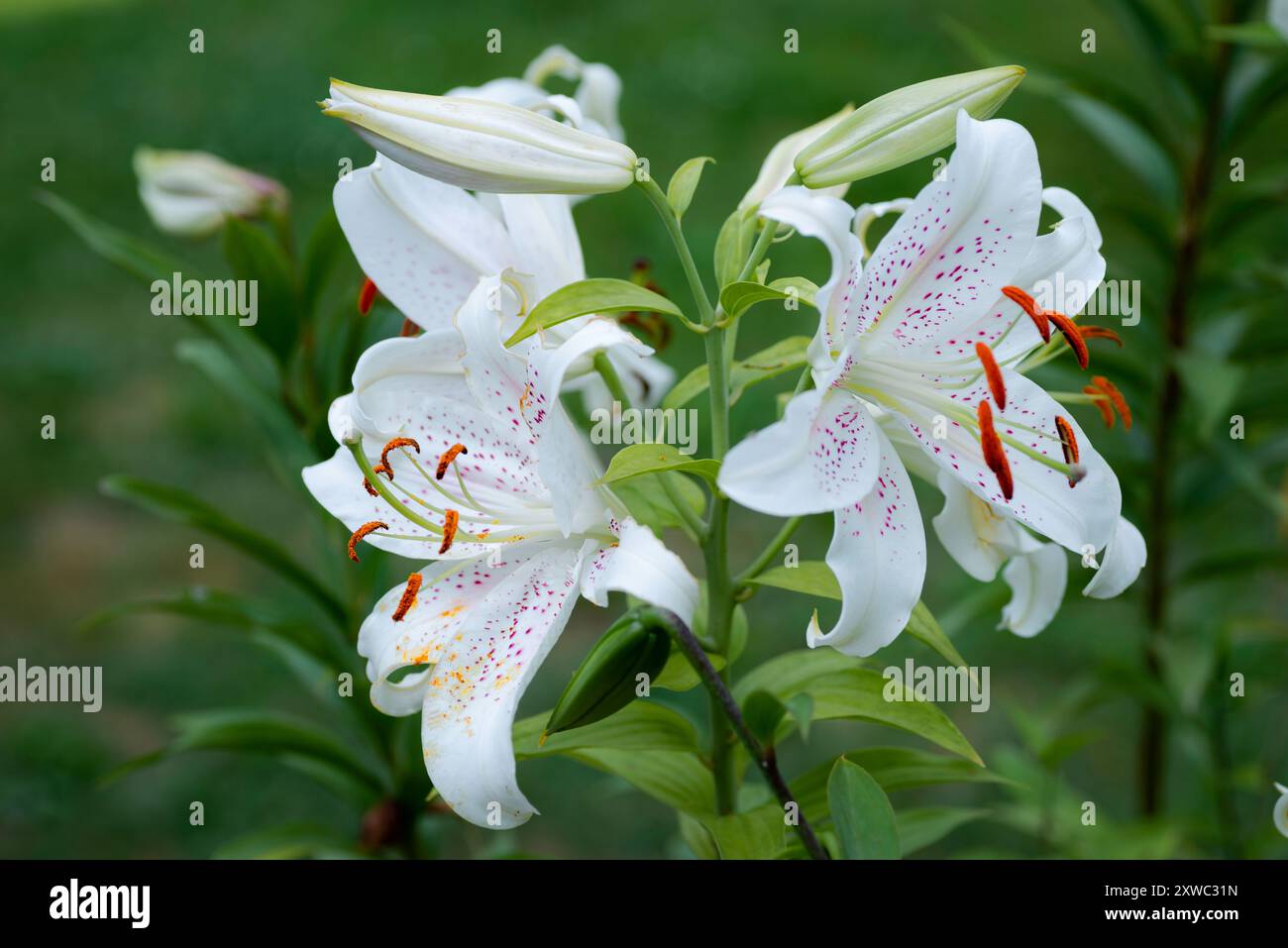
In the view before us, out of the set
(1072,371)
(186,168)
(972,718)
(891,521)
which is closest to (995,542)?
(891,521)

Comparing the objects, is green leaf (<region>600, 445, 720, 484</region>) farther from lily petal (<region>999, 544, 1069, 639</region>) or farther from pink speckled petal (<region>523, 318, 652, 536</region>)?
lily petal (<region>999, 544, 1069, 639</region>)

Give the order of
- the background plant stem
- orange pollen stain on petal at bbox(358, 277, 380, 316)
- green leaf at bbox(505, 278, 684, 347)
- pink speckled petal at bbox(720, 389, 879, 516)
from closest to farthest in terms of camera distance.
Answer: pink speckled petal at bbox(720, 389, 879, 516), green leaf at bbox(505, 278, 684, 347), orange pollen stain on petal at bbox(358, 277, 380, 316), the background plant stem

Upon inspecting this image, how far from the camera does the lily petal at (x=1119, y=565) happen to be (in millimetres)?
905

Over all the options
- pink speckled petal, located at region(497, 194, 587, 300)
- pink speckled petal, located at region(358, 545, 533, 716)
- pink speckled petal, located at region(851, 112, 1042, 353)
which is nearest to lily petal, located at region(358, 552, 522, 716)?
pink speckled petal, located at region(358, 545, 533, 716)

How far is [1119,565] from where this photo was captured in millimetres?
907

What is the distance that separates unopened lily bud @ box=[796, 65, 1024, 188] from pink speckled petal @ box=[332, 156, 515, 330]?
0.29 m

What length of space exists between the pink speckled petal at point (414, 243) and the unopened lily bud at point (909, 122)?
0.29 meters

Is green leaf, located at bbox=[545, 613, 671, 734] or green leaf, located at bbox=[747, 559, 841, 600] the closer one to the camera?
green leaf, located at bbox=[545, 613, 671, 734]

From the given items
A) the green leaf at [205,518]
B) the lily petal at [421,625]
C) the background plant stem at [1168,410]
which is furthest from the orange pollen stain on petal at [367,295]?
the background plant stem at [1168,410]

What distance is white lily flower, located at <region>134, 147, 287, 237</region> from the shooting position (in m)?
1.53

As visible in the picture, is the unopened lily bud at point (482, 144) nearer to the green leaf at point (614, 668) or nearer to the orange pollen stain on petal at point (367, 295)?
the orange pollen stain on petal at point (367, 295)

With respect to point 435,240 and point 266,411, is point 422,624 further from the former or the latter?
point 266,411

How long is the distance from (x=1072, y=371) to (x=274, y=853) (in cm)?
111

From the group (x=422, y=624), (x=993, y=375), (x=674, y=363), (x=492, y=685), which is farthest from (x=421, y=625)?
(x=674, y=363)
